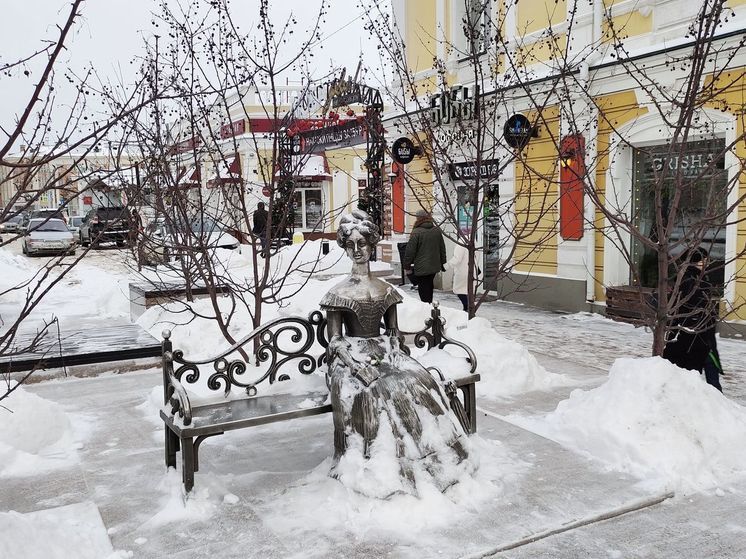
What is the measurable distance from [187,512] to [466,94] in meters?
10.3

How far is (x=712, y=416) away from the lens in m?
4.62

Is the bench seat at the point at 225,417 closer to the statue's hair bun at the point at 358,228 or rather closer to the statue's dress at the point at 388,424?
the statue's dress at the point at 388,424

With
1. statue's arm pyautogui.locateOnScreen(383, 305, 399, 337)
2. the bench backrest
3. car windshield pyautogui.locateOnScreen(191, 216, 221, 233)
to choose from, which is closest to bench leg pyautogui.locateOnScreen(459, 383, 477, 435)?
the bench backrest

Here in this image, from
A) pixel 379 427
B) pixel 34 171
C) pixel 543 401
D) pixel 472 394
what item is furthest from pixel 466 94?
pixel 34 171

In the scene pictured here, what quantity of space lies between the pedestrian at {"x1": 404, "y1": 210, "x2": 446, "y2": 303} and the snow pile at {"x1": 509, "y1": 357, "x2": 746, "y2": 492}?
6488 millimetres

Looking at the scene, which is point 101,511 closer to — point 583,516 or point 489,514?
point 489,514

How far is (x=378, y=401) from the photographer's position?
400 centimetres

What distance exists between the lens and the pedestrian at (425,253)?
11.5 meters

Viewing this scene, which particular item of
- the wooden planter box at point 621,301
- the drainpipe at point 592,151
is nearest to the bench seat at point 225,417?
the wooden planter box at point 621,301

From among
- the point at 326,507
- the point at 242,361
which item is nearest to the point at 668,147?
the point at 242,361

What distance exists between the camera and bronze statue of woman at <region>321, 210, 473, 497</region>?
3.88 m

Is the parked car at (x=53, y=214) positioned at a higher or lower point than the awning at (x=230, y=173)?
Answer: lower

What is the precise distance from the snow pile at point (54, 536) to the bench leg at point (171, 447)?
63cm

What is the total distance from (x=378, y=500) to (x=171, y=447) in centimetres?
144
